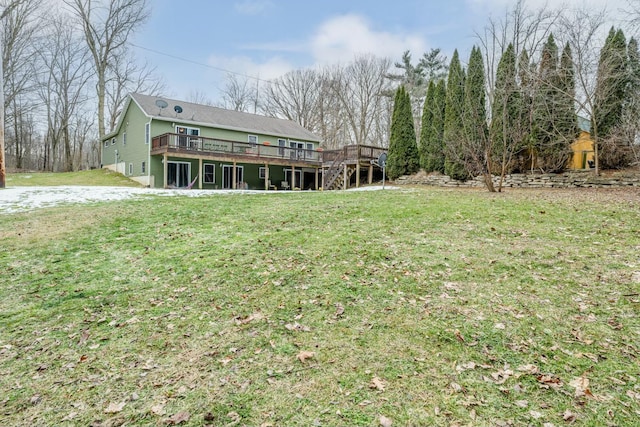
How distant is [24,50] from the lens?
1078 inches

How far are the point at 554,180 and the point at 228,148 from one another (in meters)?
17.0

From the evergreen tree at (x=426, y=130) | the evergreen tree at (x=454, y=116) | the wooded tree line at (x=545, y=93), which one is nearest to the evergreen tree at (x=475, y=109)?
the wooded tree line at (x=545, y=93)

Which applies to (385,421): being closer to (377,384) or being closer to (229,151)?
(377,384)

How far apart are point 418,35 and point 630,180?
24152mm

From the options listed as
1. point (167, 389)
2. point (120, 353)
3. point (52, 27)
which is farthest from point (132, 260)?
point (52, 27)

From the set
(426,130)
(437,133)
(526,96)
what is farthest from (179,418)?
(426,130)

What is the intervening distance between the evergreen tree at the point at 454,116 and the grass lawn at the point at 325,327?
394 inches

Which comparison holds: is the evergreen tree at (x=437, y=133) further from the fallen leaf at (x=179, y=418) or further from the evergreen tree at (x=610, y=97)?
the fallen leaf at (x=179, y=418)

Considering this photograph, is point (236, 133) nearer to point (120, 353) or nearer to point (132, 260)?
point (132, 260)

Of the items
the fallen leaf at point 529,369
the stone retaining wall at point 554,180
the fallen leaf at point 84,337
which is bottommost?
the fallen leaf at point 84,337

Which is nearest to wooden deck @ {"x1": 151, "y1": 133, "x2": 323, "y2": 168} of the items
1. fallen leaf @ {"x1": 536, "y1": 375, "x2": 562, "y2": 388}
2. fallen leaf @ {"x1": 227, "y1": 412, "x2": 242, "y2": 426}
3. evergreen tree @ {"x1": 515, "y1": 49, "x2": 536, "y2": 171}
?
evergreen tree @ {"x1": 515, "y1": 49, "x2": 536, "y2": 171}

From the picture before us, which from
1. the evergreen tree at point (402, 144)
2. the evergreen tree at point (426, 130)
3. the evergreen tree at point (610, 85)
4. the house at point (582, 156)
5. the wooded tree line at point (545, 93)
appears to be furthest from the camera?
the evergreen tree at point (402, 144)

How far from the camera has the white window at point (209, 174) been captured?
21516mm

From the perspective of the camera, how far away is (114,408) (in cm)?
236
